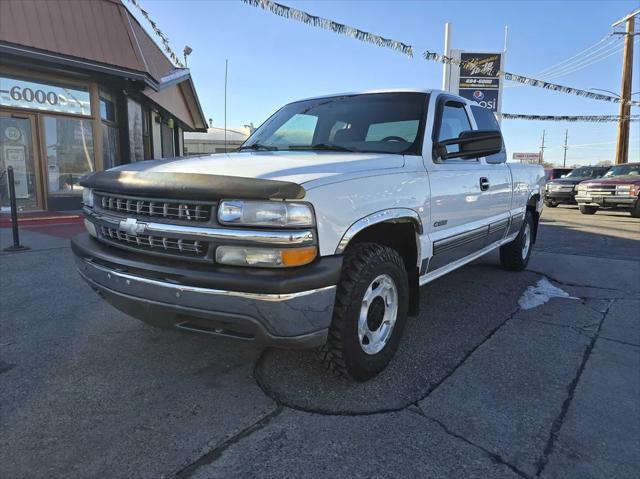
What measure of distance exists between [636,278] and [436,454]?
16.4 feet

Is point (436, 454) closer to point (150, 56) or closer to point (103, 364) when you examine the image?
point (103, 364)

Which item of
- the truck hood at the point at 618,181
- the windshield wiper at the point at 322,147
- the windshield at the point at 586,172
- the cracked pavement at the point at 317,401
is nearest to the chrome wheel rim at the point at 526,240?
the cracked pavement at the point at 317,401

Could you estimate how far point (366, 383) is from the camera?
287 cm

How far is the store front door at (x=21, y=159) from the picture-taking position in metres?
9.92

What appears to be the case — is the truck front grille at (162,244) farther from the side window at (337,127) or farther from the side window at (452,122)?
the side window at (452,122)

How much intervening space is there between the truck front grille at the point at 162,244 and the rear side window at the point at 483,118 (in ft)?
10.8

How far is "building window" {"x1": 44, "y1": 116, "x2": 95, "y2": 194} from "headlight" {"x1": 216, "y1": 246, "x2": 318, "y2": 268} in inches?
403

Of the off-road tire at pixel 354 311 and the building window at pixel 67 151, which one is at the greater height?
the building window at pixel 67 151

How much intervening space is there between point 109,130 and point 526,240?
10.6m

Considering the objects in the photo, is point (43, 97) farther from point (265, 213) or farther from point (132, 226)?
point (265, 213)

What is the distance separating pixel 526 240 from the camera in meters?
6.24

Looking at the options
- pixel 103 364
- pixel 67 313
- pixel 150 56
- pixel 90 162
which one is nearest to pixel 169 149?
pixel 150 56

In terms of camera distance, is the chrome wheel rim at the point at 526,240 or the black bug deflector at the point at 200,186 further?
the chrome wheel rim at the point at 526,240

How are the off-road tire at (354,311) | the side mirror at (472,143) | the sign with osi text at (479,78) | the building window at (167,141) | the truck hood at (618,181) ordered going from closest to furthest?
the off-road tire at (354,311) → the side mirror at (472,143) → the truck hood at (618,181) → the sign with osi text at (479,78) → the building window at (167,141)
